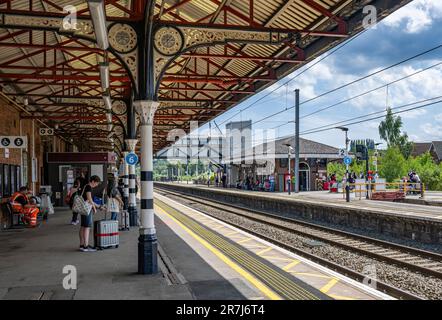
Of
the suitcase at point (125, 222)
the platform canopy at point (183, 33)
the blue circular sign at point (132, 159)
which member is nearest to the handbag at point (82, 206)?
the platform canopy at point (183, 33)

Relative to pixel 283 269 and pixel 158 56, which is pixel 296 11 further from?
pixel 283 269

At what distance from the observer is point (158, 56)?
7.92 metres

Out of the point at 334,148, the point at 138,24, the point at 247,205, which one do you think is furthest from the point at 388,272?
the point at 334,148

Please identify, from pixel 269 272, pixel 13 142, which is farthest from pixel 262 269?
pixel 13 142

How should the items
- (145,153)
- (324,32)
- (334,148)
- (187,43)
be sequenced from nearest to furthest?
1. (145,153)
2. (187,43)
3. (324,32)
4. (334,148)

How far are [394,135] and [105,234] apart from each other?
229 ft

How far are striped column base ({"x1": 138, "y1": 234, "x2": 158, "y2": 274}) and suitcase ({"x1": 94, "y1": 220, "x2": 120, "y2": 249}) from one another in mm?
2686

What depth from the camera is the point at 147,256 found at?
24.4 ft

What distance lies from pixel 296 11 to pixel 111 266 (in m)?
7.06

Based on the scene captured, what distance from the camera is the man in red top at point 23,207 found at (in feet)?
47.1

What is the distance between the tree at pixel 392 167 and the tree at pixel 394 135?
31293 mm

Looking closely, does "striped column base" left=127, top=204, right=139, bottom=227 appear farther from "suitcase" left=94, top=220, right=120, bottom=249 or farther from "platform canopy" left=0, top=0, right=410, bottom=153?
"suitcase" left=94, top=220, right=120, bottom=249

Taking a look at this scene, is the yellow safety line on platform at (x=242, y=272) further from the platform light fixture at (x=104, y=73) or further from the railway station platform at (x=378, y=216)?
the railway station platform at (x=378, y=216)

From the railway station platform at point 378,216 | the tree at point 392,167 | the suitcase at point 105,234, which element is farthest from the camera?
the tree at point 392,167
